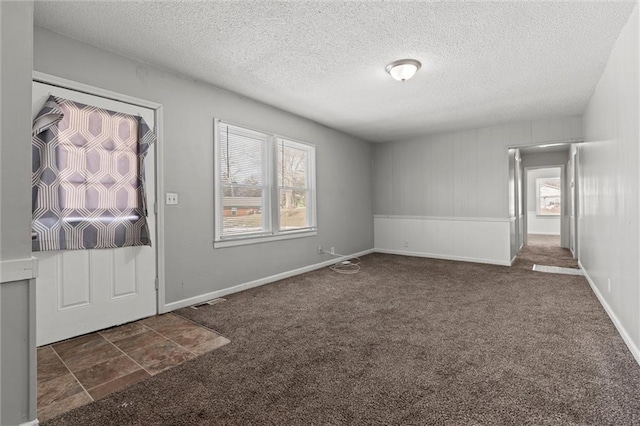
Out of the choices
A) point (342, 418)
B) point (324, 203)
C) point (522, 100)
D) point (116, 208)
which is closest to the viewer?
point (342, 418)

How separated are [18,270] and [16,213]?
0.85 feet

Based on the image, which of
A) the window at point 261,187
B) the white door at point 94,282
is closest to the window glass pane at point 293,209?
the window at point 261,187

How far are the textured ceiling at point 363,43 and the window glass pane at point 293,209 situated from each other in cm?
138

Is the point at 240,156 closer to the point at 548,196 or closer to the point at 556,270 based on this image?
the point at 556,270

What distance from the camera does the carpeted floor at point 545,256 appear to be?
211 inches

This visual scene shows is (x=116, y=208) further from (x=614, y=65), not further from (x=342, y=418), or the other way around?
(x=614, y=65)

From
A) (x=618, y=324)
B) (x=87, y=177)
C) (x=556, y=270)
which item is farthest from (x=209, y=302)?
(x=556, y=270)

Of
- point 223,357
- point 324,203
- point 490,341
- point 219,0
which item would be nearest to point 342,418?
point 223,357

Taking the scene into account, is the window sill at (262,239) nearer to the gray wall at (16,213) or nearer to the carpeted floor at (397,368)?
the carpeted floor at (397,368)

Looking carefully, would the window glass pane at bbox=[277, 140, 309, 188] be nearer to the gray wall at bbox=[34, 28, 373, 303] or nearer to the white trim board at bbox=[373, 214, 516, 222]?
the gray wall at bbox=[34, 28, 373, 303]

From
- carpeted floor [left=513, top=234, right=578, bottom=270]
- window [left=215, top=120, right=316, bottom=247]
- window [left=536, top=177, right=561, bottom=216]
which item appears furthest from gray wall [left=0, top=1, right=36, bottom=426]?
window [left=536, top=177, right=561, bottom=216]

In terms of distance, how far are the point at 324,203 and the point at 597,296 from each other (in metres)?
3.78

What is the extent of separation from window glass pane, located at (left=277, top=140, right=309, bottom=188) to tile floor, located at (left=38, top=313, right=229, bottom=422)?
248cm

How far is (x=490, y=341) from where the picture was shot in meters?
2.38
